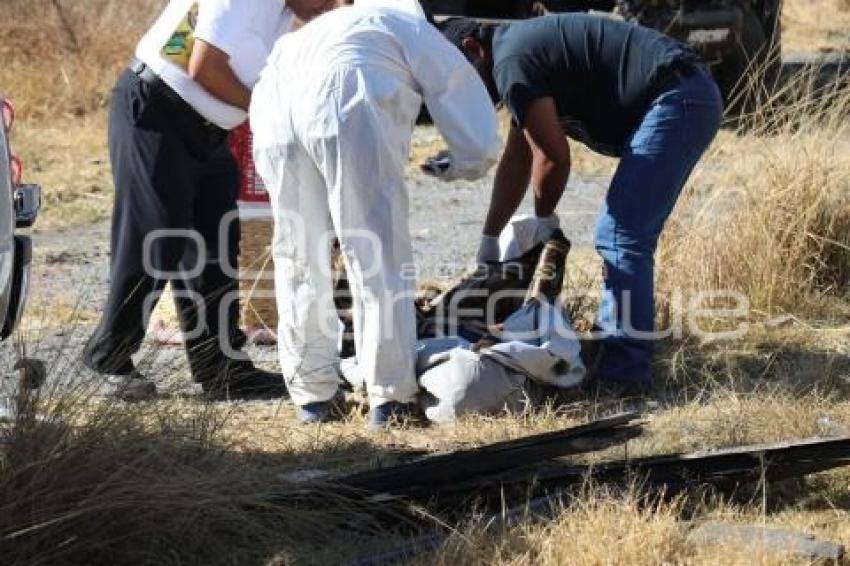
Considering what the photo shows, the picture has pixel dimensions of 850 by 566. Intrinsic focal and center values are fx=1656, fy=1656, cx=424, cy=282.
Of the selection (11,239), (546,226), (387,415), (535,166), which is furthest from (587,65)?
(11,239)

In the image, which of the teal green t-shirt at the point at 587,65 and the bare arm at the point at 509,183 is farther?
the bare arm at the point at 509,183

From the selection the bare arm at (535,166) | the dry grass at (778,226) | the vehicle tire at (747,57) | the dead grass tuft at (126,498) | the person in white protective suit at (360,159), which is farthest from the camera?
the vehicle tire at (747,57)

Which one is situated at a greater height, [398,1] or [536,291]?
[398,1]

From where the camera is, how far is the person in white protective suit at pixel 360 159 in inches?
215

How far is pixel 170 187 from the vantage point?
6211 mm

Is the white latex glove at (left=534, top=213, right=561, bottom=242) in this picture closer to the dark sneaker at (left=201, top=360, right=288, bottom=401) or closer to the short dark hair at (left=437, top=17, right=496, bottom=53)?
the short dark hair at (left=437, top=17, right=496, bottom=53)

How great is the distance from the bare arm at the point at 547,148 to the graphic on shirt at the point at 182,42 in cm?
128

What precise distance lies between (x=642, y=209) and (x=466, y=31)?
919 mm

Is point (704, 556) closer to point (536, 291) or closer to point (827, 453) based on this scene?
point (827, 453)

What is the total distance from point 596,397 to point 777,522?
151 cm

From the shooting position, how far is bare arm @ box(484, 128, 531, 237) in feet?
21.4

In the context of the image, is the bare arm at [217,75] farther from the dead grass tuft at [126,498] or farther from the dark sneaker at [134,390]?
the dead grass tuft at [126,498]

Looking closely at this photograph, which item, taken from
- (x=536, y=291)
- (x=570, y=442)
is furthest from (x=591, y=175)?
Answer: (x=570, y=442)

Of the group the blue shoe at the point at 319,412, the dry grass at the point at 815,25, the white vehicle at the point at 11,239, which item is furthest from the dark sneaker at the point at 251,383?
the dry grass at the point at 815,25
